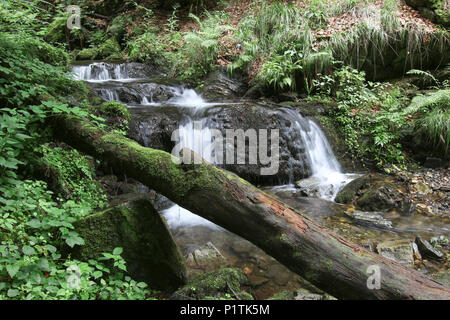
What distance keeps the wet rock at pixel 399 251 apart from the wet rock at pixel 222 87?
19.7 feet

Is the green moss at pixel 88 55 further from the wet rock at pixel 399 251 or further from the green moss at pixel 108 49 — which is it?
the wet rock at pixel 399 251

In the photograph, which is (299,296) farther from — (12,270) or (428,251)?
(12,270)

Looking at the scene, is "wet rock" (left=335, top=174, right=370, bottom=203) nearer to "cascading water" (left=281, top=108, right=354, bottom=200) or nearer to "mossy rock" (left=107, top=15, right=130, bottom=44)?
"cascading water" (left=281, top=108, right=354, bottom=200)

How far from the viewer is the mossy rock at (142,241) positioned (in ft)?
8.59

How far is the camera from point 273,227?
2.20m

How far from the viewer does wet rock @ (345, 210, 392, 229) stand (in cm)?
459

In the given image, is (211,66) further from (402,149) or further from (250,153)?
(402,149)

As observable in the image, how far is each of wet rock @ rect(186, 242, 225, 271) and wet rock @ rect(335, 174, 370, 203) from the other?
118 inches

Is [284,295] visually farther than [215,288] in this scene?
Yes

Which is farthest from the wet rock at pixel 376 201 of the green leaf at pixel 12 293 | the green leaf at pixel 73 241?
the green leaf at pixel 12 293

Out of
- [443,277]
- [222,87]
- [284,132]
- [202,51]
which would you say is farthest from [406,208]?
[202,51]

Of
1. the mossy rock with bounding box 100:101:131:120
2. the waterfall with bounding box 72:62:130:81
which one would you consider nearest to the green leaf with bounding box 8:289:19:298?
the mossy rock with bounding box 100:101:131:120

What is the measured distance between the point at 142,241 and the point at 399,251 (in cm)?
323
